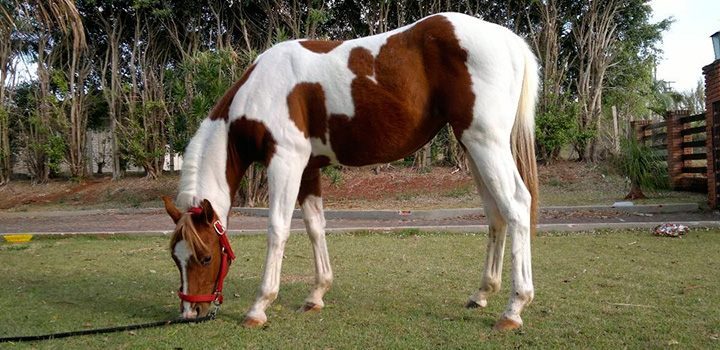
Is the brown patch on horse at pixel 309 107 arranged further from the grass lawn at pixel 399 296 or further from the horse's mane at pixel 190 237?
the grass lawn at pixel 399 296

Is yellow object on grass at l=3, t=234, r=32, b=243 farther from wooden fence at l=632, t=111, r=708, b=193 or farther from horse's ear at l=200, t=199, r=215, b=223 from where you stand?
wooden fence at l=632, t=111, r=708, b=193

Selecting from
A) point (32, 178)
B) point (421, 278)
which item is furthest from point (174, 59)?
point (421, 278)

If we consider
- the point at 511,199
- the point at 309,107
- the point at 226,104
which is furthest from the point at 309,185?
the point at 511,199

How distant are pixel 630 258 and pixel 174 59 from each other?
61.2 feet

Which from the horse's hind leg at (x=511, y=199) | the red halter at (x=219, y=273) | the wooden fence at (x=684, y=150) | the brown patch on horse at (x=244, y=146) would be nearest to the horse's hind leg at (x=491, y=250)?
the horse's hind leg at (x=511, y=199)

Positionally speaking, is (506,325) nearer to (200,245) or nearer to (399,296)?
(399,296)

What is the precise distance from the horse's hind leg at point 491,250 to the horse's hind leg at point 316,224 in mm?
1116

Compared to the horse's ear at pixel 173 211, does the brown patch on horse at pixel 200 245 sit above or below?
below

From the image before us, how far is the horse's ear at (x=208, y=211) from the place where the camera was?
12.0 ft

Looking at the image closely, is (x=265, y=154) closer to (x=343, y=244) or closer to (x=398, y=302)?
(x=398, y=302)

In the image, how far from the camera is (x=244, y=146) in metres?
4.05

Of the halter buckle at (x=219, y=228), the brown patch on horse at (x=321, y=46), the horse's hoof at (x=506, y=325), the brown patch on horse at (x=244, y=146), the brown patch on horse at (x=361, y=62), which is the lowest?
the horse's hoof at (x=506, y=325)

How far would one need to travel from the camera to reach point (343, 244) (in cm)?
733

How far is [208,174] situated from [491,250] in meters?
2.18
